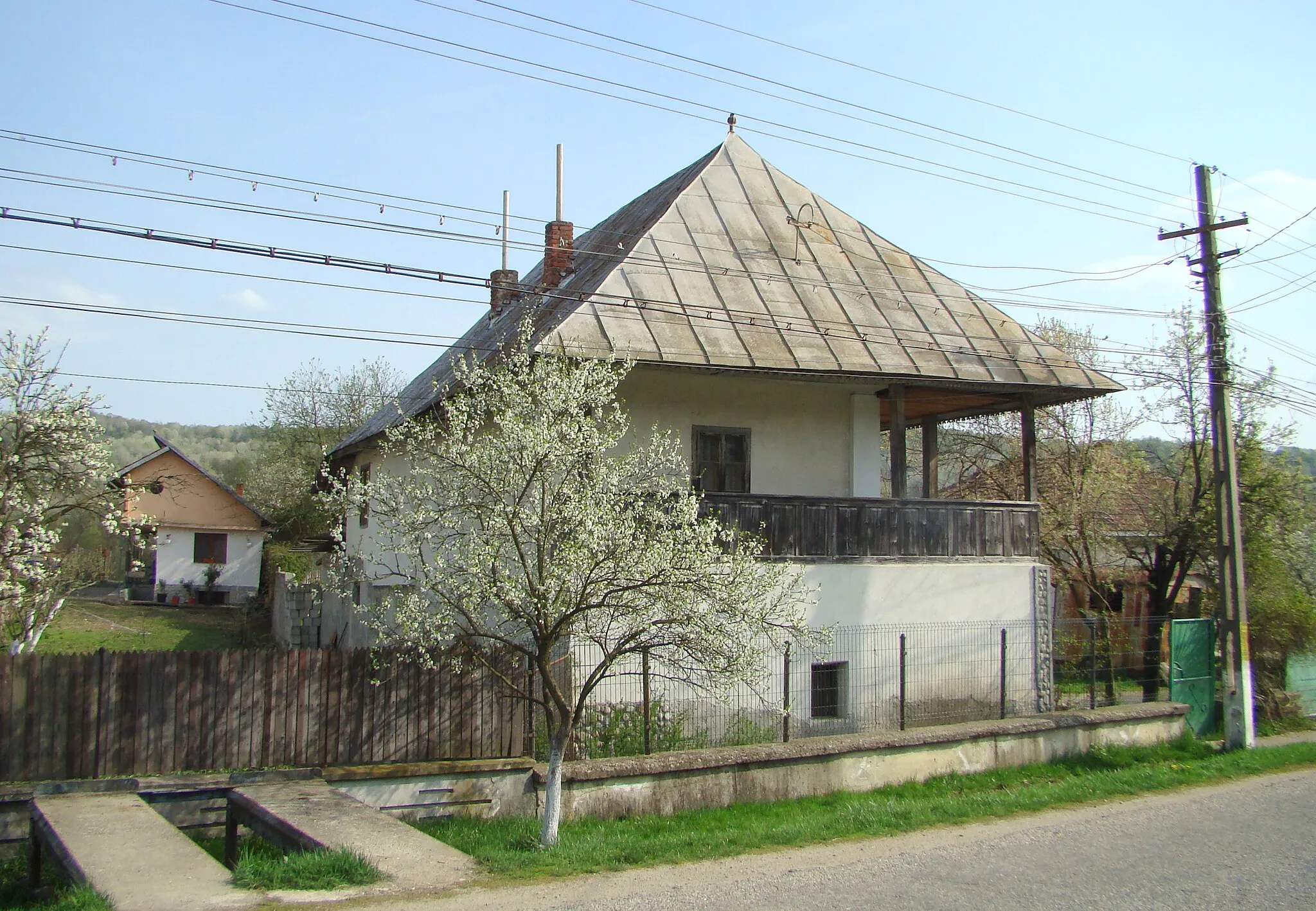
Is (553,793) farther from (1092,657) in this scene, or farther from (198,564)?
(198,564)

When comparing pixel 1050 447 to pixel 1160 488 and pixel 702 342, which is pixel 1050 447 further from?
pixel 702 342

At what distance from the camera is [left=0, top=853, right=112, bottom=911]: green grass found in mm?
5889

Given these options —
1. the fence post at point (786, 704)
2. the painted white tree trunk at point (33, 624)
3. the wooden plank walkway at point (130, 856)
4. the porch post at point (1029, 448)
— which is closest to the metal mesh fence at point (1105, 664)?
the porch post at point (1029, 448)

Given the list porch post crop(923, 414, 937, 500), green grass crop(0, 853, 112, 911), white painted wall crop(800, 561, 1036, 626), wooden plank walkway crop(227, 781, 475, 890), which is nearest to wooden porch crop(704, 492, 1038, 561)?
white painted wall crop(800, 561, 1036, 626)

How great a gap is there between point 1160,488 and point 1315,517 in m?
2.88

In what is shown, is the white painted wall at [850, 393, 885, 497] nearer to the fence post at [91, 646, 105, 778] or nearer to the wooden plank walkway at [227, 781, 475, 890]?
the wooden plank walkway at [227, 781, 475, 890]

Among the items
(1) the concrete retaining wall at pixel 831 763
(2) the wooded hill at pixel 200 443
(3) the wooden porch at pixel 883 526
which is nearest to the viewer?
(1) the concrete retaining wall at pixel 831 763

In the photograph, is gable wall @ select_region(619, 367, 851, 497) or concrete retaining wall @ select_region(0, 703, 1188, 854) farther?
gable wall @ select_region(619, 367, 851, 497)

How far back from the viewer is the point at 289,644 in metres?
23.0

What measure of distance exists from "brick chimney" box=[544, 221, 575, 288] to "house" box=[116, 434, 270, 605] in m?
24.8

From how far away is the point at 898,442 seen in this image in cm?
1516

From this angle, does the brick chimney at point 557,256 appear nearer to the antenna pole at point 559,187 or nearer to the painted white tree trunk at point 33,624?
the antenna pole at point 559,187

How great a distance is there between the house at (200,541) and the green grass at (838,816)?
32544 mm

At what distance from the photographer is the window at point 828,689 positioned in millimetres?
13758
